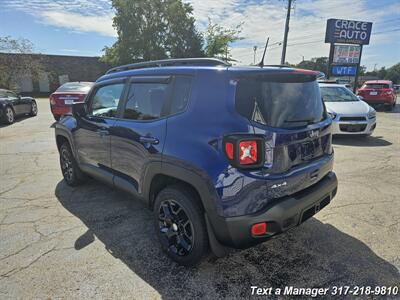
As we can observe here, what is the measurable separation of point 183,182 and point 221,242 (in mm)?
619

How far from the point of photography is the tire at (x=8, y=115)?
10.6 metres

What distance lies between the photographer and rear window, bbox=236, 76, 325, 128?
217 centimetres

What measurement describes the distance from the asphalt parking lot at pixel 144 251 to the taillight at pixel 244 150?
3.55 ft

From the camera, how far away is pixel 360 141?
Result: 787 centimetres

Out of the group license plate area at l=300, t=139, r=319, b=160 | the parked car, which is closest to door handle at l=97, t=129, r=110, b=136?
license plate area at l=300, t=139, r=319, b=160

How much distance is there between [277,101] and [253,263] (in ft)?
5.00

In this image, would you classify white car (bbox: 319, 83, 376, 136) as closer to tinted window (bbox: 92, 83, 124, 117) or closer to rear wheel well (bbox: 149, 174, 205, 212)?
tinted window (bbox: 92, 83, 124, 117)

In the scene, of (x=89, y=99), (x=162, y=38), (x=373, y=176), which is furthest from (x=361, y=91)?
(x=162, y=38)

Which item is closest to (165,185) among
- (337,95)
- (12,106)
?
(337,95)

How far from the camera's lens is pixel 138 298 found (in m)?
2.24

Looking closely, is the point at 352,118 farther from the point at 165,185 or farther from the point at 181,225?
the point at 181,225

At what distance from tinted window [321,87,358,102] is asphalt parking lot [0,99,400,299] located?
4526 millimetres

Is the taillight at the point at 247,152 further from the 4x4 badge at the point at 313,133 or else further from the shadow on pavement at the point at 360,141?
the shadow on pavement at the point at 360,141

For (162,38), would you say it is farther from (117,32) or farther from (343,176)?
(343,176)
